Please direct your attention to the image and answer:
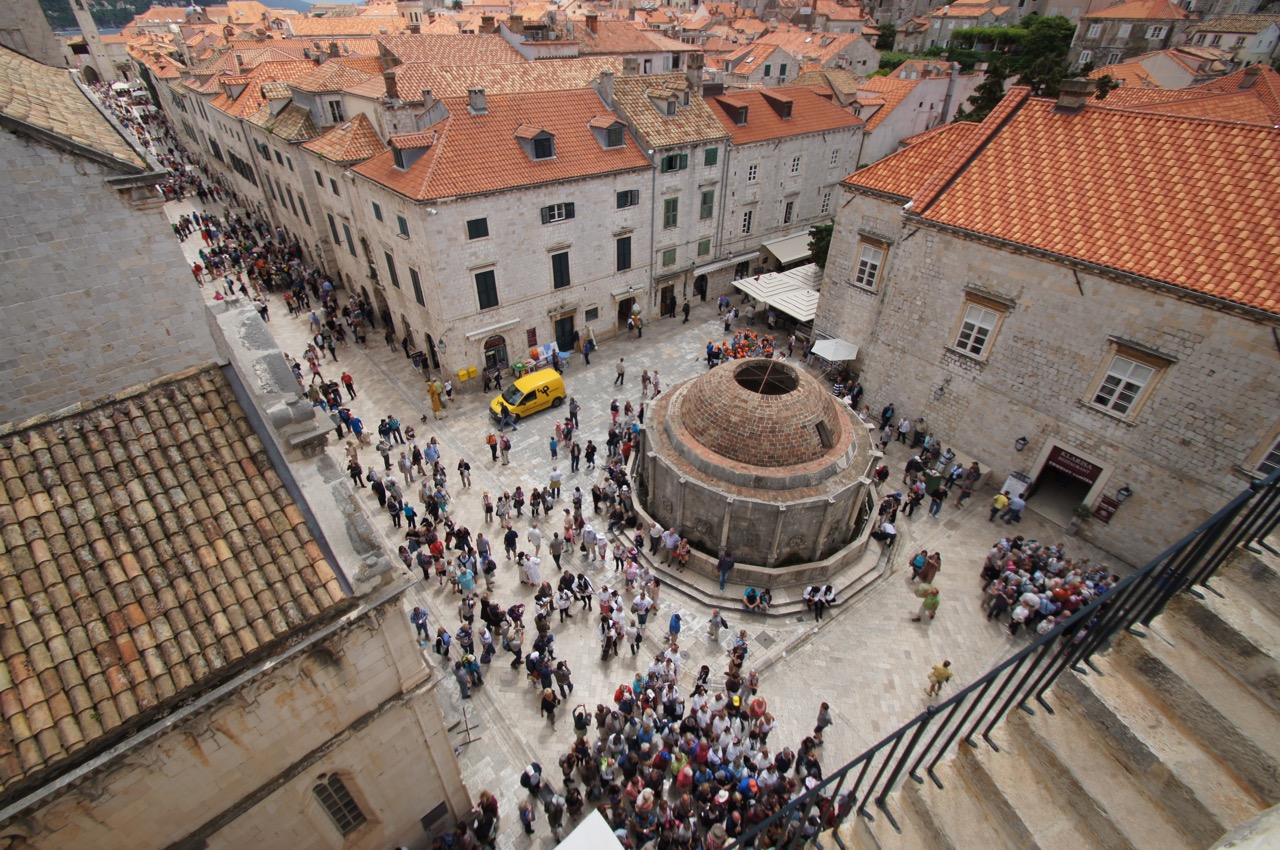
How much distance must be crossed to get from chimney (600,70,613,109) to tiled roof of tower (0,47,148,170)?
1909 cm

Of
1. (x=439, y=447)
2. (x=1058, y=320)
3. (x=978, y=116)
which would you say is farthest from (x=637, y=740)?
(x=978, y=116)

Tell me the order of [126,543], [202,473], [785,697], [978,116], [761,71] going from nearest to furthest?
1. [126,543]
2. [202,473]
3. [785,697]
4. [978,116]
5. [761,71]

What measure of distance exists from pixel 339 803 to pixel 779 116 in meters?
34.7

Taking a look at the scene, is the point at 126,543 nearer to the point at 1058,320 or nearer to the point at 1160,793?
the point at 1160,793

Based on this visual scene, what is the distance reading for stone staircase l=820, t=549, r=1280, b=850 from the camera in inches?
166

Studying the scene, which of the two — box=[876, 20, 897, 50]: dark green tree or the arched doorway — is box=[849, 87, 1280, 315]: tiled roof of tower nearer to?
the arched doorway

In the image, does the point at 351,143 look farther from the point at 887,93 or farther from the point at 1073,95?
the point at 887,93

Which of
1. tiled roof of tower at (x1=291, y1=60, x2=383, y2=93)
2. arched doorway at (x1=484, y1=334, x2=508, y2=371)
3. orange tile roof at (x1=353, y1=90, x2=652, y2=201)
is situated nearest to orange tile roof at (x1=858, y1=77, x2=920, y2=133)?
Result: orange tile roof at (x1=353, y1=90, x2=652, y2=201)

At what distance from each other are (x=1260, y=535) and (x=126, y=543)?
1191 centimetres

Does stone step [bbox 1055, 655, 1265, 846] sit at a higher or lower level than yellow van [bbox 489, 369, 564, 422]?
higher

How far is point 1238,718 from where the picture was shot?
4289 mm

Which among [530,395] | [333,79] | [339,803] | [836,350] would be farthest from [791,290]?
[339,803]

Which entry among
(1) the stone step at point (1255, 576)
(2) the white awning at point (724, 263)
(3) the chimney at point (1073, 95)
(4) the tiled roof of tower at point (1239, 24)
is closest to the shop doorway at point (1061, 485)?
→ (3) the chimney at point (1073, 95)

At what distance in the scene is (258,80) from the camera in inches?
1511
